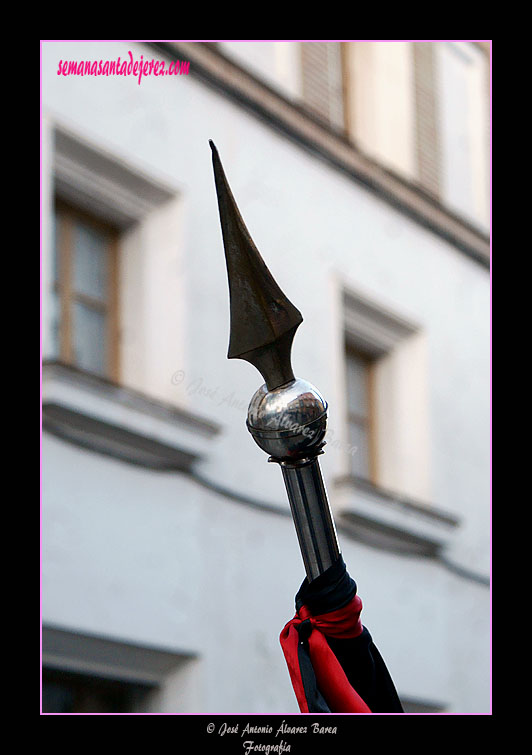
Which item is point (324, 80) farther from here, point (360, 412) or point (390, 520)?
point (390, 520)

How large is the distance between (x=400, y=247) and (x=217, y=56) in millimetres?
1809

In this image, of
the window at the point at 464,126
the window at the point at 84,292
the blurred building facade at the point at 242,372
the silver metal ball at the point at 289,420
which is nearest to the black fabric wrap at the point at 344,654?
the silver metal ball at the point at 289,420

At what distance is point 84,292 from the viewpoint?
23.5ft

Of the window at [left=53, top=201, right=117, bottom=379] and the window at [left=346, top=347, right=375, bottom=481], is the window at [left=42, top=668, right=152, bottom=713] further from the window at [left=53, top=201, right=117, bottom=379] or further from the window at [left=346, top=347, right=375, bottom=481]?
the window at [left=346, top=347, right=375, bottom=481]

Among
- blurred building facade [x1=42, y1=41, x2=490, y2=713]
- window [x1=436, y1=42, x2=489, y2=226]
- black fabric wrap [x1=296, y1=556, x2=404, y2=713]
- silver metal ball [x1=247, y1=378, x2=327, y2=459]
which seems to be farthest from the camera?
window [x1=436, y1=42, x2=489, y2=226]

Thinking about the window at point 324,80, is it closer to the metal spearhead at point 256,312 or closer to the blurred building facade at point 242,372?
the blurred building facade at point 242,372

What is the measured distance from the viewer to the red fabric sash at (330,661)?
→ 6.36ft

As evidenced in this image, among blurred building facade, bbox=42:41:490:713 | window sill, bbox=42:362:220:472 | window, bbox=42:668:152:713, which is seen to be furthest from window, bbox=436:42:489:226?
window, bbox=42:668:152:713

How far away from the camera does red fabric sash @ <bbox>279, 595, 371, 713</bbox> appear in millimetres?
1939

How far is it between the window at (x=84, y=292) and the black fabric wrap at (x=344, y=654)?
4.87 meters

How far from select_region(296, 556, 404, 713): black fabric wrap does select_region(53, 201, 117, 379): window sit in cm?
487

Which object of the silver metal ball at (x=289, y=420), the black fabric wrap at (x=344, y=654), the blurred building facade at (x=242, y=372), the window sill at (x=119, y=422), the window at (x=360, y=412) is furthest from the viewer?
the window at (x=360, y=412)

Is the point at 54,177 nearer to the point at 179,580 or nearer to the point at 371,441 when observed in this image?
the point at 179,580
